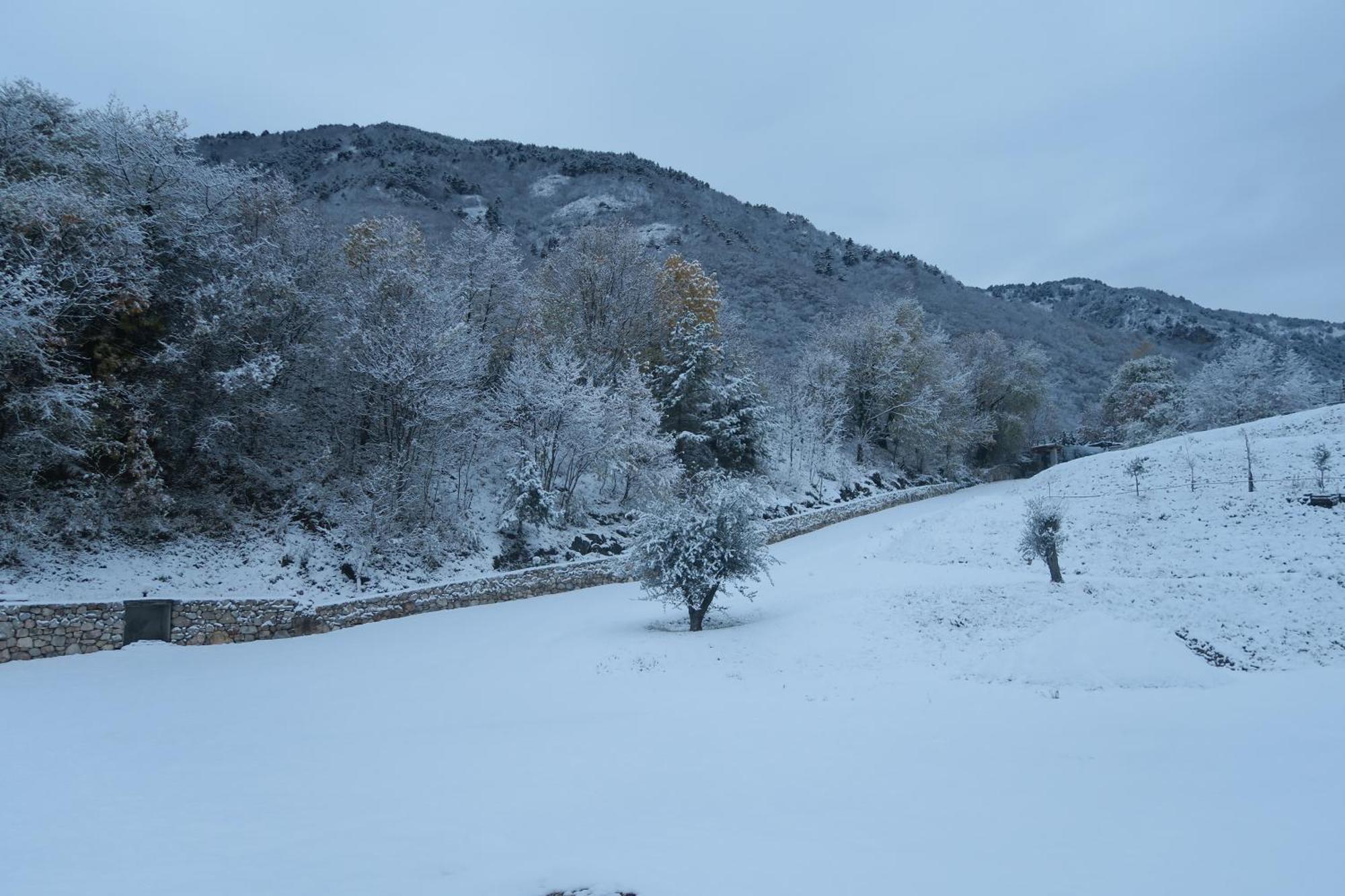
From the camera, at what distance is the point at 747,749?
7.19 m

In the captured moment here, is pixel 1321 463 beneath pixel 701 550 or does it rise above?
above

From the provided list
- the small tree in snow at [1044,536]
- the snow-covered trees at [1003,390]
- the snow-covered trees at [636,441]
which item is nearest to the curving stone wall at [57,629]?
the snow-covered trees at [636,441]

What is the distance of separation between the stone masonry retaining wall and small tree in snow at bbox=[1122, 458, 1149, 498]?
53.5 feet

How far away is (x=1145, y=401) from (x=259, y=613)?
157 ft

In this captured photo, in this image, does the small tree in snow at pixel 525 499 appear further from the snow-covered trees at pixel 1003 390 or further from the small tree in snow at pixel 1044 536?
the snow-covered trees at pixel 1003 390

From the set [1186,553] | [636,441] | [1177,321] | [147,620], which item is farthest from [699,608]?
[1177,321]

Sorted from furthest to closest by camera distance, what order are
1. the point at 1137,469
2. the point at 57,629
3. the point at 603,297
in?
the point at 603,297 → the point at 1137,469 → the point at 57,629

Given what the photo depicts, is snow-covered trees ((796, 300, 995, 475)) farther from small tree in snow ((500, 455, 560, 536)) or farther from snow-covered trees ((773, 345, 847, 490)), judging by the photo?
small tree in snow ((500, 455, 560, 536))

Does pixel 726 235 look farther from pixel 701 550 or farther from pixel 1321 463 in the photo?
pixel 701 550

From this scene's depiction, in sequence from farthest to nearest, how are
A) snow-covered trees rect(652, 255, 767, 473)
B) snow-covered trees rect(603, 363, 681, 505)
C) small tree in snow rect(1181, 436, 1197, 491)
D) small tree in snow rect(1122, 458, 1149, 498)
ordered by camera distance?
1. snow-covered trees rect(652, 255, 767, 473)
2. snow-covered trees rect(603, 363, 681, 505)
3. small tree in snow rect(1122, 458, 1149, 498)
4. small tree in snow rect(1181, 436, 1197, 491)

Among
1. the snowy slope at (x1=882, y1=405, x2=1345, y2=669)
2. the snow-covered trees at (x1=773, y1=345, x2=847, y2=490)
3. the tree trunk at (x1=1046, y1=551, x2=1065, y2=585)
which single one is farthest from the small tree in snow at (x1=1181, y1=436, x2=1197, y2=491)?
the snow-covered trees at (x1=773, y1=345, x2=847, y2=490)

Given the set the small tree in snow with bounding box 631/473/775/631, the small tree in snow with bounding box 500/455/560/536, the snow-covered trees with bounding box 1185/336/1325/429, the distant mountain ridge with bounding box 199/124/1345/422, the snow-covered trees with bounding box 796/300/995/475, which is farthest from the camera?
the distant mountain ridge with bounding box 199/124/1345/422

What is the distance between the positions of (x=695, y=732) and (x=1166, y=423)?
4352 cm

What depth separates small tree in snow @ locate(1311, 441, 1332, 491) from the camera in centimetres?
1658
